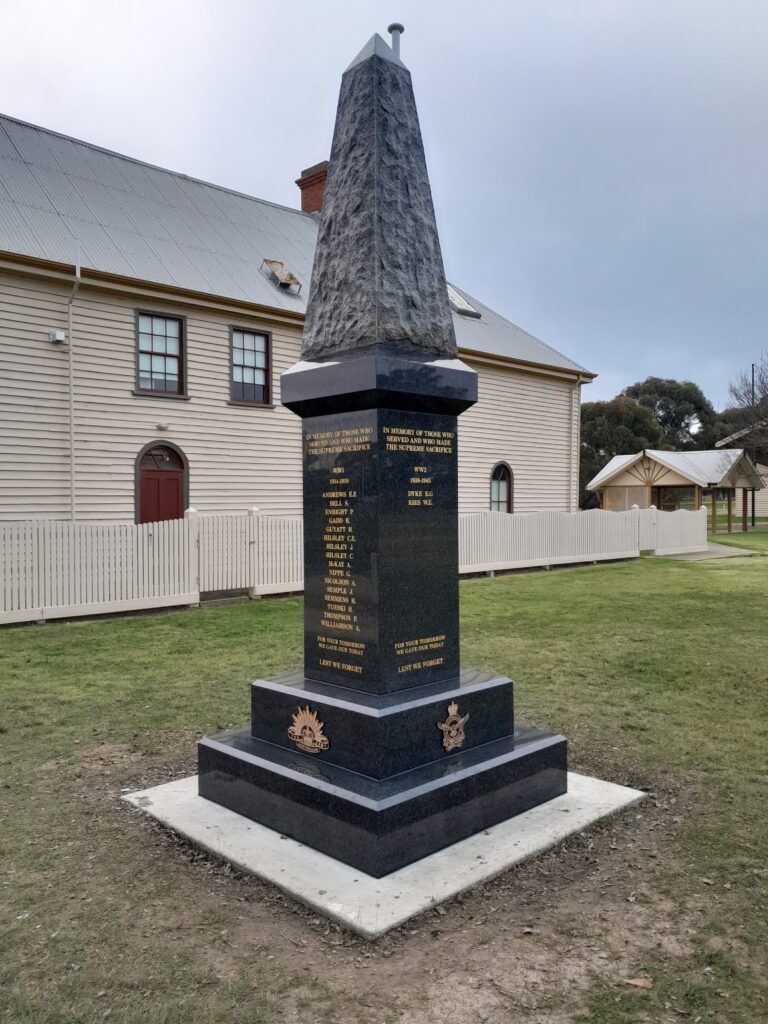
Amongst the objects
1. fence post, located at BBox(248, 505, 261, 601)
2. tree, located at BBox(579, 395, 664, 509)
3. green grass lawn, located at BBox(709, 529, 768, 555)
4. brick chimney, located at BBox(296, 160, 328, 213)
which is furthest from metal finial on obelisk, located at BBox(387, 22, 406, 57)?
tree, located at BBox(579, 395, 664, 509)

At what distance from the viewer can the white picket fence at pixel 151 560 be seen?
36.9 feet

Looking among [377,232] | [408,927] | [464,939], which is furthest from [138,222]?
[464,939]

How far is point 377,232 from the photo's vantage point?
4.49m

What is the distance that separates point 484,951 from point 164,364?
14.0 metres

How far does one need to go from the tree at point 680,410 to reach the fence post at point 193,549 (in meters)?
61.6

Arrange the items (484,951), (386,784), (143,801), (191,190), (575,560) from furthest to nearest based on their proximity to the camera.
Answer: (575,560)
(191,190)
(143,801)
(386,784)
(484,951)

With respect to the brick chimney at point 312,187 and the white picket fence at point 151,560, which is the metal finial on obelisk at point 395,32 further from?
the brick chimney at point 312,187

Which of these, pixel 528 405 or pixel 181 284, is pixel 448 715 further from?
pixel 528 405

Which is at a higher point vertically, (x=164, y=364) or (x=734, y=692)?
(x=164, y=364)

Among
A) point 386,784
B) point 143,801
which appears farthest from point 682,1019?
point 143,801

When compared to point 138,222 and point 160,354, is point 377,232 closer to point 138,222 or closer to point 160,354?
point 160,354

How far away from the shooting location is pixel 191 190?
19281 millimetres

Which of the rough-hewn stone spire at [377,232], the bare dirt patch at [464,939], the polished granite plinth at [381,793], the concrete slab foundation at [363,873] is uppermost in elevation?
the rough-hewn stone spire at [377,232]

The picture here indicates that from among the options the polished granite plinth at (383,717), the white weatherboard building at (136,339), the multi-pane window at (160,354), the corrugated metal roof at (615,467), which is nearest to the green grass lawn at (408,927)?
the polished granite plinth at (383,717)
